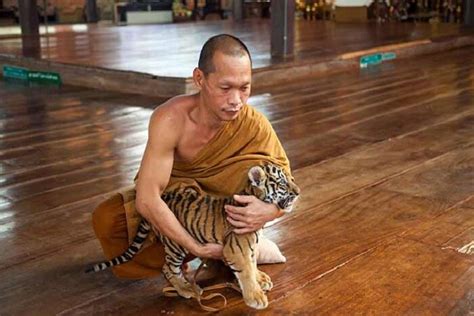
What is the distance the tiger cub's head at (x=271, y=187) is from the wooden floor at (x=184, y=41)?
322 centimetres

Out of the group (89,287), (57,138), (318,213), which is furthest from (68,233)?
(57,138)

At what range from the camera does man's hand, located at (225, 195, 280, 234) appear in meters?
1.65

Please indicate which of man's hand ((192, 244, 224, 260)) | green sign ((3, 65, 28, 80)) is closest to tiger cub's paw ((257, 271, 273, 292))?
man's hand ((192, 244, 224, 260))

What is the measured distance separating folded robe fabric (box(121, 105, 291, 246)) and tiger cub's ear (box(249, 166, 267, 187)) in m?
0.08

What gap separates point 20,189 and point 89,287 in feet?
3.32

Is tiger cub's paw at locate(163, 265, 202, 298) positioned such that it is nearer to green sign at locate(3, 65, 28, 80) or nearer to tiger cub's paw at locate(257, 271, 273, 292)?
tiger cub's paw at locate(257, 271, 273, 292)

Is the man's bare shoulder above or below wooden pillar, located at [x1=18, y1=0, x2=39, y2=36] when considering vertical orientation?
below

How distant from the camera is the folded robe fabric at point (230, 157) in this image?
1.75 meters

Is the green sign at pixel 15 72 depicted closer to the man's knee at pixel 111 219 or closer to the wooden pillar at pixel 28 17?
the wooden pillar at pixel 28 17

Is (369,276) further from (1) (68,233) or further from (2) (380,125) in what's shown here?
(2) (380,125)

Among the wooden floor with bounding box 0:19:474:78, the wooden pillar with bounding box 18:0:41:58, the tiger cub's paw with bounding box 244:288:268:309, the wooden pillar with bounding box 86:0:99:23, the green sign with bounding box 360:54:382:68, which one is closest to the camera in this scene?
the tiger cub's paw with bounding box 244:288:268:309

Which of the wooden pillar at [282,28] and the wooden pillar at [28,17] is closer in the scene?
the wooden pillar at [282,28]

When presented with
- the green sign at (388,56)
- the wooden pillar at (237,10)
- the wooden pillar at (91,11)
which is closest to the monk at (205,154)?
the green sign at (388,56)

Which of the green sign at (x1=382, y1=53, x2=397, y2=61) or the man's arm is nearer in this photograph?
the man's arm
